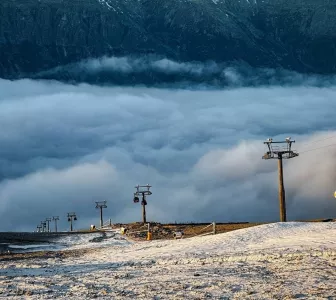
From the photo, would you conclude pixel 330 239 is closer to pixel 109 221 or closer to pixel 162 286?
pixel 162 286

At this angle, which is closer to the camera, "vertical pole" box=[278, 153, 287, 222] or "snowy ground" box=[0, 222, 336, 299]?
"snowy ground" box=[0, 222, 336, 299]

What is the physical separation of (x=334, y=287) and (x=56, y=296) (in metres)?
7.78

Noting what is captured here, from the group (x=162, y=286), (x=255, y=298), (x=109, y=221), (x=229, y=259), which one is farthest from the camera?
(x=109, y=221)

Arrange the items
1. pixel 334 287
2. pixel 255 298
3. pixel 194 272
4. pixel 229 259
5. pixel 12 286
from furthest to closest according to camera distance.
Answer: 1. pixel 229 259
2. pixel 194 272
3. pixel 12 286
4. pixel 334 287
5. pixel 255 298

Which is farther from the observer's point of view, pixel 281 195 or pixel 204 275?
pixel 281 195

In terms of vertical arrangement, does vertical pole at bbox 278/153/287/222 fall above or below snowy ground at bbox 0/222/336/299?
above

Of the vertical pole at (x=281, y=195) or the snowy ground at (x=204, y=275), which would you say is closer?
the snowy ground at (x=204, y=275)

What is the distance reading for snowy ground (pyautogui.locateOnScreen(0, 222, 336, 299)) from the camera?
15438 millimetres

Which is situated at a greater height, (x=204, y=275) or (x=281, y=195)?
(x=281, y=195)

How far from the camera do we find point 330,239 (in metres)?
29.2

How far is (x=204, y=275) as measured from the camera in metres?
18.9

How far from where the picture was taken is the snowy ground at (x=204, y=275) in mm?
15438

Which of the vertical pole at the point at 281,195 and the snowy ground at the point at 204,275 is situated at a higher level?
the vertical pole at the point at 281,195

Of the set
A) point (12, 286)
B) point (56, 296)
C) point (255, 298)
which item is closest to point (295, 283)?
point (255, 298)
